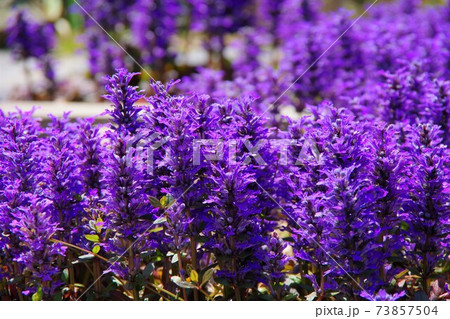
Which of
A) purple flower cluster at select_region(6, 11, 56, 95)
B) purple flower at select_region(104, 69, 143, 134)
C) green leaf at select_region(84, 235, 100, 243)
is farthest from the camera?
purple flower cluster at select_region(6, 11, 56, 95)

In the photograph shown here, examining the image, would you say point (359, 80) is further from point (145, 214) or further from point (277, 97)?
point (145, 214)

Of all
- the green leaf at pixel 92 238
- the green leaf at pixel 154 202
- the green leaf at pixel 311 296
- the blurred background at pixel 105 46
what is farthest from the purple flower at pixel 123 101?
the blurred background at pixel 105 46

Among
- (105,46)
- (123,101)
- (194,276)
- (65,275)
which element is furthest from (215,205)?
(105,46)

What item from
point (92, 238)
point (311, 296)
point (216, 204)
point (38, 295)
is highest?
point (216, 204)

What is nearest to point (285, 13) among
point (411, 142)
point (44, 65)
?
point (44, 65)

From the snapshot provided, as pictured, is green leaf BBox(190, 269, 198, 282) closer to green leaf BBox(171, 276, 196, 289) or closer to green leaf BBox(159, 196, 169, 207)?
green leaf BBox(171, 276, 196, 289)

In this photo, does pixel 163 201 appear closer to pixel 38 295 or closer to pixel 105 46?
pixel 38 295

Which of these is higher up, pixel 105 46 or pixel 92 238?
pixel 105 46

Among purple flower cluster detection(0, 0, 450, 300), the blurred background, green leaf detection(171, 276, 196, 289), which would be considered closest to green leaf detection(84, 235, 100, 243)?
purple flower cluster detection(0, 0, 450, 300)

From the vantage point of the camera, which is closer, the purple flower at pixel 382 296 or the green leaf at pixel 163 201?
the purple flower at pixel 382 296

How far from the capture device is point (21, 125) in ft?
11.9

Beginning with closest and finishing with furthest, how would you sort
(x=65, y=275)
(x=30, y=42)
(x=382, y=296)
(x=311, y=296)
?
(x=382, y=296) < (x=311, y=296) < (x=65, y=275) < (x=30, y=42)

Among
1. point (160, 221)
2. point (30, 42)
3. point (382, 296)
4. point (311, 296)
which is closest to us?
point (382, 296)

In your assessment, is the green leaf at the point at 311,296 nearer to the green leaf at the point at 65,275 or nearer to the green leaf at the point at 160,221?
the green leaf at the point at 160,221
